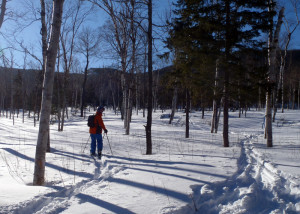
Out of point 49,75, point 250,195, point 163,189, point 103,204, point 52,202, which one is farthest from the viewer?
point 49,75

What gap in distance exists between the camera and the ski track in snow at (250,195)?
296 centimetres

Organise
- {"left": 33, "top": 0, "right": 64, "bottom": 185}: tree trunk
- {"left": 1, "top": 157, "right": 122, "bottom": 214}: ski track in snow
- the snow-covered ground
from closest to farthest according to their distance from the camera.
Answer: {"left": 1, "top": 157, "right": 122, "bottom": 214}: ski track in snow
the snow-covered ground
{"left": 33, "top": 0, "right": 64, "bottom": 185}: tree trunk

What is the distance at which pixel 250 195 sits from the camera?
333 centimetres

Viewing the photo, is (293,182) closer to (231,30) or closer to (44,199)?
(44,199)

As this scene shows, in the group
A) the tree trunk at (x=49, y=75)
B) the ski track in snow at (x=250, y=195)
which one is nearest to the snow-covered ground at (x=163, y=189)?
the ski track in snow at (x=250, y=195)

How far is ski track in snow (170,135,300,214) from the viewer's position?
2961 millimetres

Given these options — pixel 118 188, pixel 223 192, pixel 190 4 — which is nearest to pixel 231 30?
pixel 190 4

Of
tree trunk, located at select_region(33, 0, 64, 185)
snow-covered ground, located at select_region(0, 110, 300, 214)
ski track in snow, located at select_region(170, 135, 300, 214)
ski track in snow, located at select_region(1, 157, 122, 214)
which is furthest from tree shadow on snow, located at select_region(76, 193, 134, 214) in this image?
tree trunk, located at select_region(33, 0, 64, 185)

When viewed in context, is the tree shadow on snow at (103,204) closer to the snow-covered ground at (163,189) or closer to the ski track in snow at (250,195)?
the snow-covered ground at (163,189)

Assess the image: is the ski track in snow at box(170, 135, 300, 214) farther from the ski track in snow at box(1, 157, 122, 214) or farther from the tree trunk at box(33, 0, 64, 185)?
the tree trunk at box(33, 0, 64, 185)

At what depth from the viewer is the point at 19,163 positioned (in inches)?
242

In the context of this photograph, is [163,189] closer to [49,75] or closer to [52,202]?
[52,202]

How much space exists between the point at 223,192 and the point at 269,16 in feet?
25.9

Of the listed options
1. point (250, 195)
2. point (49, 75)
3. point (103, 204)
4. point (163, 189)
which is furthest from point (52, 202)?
point (250, 195)
